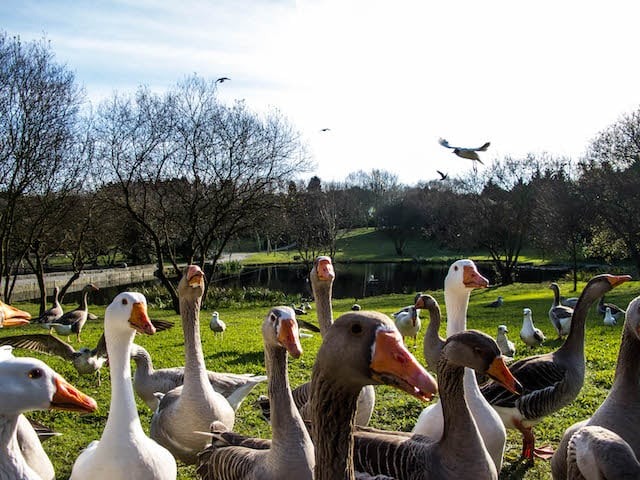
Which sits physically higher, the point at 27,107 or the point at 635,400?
the point at 27,107

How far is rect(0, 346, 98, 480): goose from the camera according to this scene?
2645mm

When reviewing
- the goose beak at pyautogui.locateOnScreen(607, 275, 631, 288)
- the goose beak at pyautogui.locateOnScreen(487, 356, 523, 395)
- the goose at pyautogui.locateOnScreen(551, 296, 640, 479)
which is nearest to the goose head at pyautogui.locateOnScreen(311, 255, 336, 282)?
the goose beak at pyautogui.locateOnScreen(487, 356, 523, 395)

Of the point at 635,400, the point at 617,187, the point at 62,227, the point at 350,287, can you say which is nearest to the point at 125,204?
the point at 62,227

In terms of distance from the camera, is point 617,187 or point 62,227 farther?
point 617,187

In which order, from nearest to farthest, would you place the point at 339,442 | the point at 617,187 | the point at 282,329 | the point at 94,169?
the point at 339,442 → the point at 282,329 → the point at 94,169 → the point at 617,187

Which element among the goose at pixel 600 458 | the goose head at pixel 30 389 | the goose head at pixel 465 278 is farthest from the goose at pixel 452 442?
the goose head at pixel 30 389

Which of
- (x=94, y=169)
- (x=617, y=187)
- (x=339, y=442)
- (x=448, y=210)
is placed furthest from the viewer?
(x=448, y=210)

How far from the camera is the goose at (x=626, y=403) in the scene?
3574 mm

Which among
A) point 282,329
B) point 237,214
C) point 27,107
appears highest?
point 27,107

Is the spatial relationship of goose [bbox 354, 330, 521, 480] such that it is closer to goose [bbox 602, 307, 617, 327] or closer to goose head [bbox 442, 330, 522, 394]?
goose head [bbox 442, 330, 522, 394]

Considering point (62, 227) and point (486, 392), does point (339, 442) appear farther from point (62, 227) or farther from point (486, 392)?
point (62, 227)

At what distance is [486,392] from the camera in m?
5.60

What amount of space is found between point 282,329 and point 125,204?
19.4m

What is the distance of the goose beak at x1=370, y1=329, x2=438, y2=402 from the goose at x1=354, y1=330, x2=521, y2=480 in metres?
1.29
